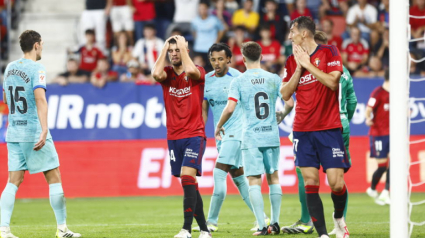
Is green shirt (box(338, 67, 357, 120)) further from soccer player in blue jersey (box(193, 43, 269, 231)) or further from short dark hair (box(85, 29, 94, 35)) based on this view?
short dark hair (box(85, 29, 94, 35))

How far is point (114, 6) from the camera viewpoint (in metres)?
19.5

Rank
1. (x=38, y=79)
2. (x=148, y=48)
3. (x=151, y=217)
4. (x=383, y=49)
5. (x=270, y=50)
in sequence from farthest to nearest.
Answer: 1. (x=148, y=48)
2. (x=383, y=49)
3. (x=270, y=50)
4. (x=151, y=217)
5. (x=38, y=79)

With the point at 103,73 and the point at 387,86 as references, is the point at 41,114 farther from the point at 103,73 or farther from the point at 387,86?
the point at 103,73

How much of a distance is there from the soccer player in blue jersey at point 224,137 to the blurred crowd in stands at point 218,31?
7.43 m

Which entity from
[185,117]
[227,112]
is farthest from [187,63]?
[227,112]

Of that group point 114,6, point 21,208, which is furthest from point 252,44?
point 114,6

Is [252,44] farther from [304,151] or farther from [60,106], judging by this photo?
[60,106]

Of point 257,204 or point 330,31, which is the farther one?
point 330,31

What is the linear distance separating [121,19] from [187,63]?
485 inches

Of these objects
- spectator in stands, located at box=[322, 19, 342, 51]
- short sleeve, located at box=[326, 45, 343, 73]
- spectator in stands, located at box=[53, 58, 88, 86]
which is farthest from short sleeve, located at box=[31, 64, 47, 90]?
spectator in stands, located at box=[322, 19, 342, 51]

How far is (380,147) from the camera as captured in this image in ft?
43.4

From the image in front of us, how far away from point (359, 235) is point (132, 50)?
1177cm

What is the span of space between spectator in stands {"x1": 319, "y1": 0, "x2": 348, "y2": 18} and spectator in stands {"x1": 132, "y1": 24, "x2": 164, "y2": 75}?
4594 millimetres

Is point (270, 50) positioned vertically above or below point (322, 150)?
above
